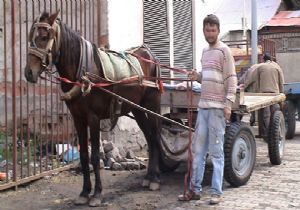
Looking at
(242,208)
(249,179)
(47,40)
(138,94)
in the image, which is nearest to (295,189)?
(249,179)

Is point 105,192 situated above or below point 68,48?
below

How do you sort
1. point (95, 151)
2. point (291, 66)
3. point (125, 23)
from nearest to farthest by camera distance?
point (95, 151)
point (125, 23)
point (291, 66)

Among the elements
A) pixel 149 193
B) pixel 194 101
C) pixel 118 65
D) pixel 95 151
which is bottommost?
pixel 149 193

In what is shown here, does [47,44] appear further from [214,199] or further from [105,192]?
[214,199]

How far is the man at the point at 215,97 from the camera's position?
224 inches

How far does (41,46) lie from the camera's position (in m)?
5.25

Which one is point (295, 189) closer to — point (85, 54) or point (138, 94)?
point (138, 94)

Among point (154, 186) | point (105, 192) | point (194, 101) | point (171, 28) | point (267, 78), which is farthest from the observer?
point (171, 28)

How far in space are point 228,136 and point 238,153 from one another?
388mm

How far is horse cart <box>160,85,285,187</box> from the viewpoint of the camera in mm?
6484

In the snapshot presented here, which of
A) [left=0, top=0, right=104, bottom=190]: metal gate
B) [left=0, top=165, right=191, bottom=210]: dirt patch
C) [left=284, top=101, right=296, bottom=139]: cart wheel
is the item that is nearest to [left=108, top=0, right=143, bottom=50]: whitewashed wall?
[left=0, top=0, right=104, bottom=190]: metal gate

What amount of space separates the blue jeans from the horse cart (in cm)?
52

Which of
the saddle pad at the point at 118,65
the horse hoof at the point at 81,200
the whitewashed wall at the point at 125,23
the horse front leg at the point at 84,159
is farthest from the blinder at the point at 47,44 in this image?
the whitewashed wall at the point at 125,23

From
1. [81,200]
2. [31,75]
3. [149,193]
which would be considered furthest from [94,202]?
[31,75]
